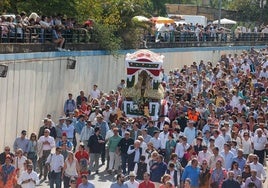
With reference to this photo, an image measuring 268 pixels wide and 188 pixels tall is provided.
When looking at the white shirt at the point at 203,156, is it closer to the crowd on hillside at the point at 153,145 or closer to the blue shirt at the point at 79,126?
the crowd on hillside at the point at 153,145

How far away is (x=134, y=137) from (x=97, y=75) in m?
10.5

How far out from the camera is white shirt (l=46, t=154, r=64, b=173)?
2105cm

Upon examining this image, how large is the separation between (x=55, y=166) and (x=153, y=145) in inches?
118

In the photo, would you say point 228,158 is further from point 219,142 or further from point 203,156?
point 219,142

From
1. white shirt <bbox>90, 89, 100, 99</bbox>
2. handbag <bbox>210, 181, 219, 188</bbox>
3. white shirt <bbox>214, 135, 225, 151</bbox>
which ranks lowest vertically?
handbag <bbox>210, 181, 219, 188</bbox>

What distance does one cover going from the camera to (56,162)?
21047 millimetres

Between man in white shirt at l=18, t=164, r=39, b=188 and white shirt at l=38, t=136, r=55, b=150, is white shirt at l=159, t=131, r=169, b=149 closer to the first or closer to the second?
white shirt at l=38, t=136, r=55, b=150

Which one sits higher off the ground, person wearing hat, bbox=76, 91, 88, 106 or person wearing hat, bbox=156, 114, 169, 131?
person wearing hat, bbox=76, 91, 88, 106

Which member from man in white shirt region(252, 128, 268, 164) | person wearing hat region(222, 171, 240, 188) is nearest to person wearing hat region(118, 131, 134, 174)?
man in white shirt region(252, 128, 268, 164)

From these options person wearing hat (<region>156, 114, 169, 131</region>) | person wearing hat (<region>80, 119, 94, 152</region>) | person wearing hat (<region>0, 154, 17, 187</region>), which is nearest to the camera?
person wearing hat (<region>0, 154, 17, 187</region>)

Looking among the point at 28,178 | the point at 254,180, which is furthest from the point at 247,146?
the point at 28,178

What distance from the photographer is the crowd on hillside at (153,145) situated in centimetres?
2008

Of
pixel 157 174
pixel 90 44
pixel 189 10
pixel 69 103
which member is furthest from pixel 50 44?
pixel 189 10

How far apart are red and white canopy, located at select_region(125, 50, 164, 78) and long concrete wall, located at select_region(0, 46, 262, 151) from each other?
98.9 inches
